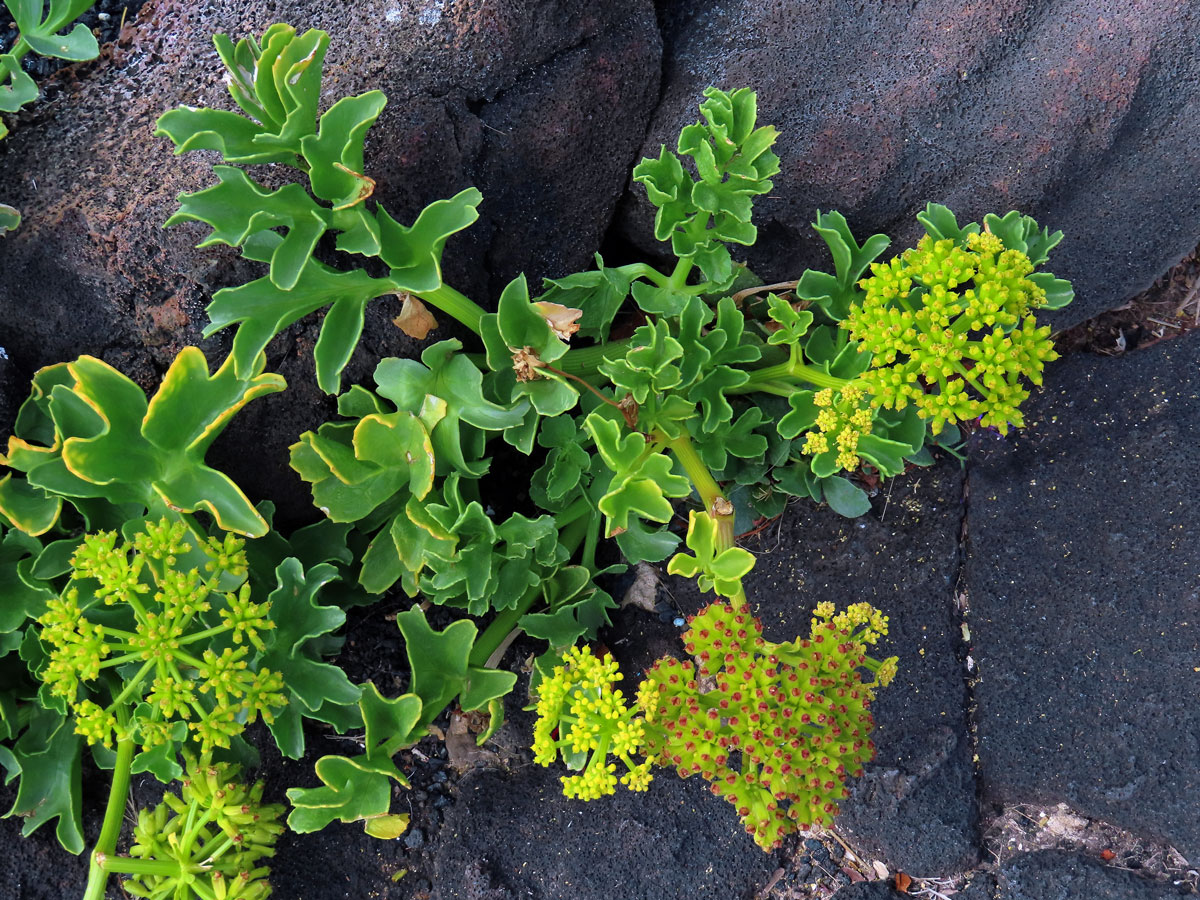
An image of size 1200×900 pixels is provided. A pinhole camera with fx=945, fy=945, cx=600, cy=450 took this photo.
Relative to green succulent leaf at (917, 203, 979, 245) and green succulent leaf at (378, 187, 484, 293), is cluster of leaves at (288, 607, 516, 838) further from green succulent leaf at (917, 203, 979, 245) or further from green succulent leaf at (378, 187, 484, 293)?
green succulent leaf at (917, 203, 979, 245)

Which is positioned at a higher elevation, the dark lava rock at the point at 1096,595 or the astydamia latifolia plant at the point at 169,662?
the astydamia latifolia plant at the point at 169,662

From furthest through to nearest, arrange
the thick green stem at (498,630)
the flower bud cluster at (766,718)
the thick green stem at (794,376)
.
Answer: the thick green stem at (498,630) < the thick green stem at (794,376) < the flower bud cluster at (766,718)

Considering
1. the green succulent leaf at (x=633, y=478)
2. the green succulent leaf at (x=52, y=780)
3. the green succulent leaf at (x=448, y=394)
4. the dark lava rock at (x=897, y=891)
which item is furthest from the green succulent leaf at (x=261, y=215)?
the dark lava rock at (x=897, y=891)

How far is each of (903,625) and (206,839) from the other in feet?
6.81

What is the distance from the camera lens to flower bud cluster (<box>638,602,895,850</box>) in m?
2.11

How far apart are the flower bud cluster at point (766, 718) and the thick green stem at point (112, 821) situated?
1.38 m

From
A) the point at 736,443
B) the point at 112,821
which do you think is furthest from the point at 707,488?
the point at 112,821

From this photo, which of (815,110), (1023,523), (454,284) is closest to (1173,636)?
(1023,523)

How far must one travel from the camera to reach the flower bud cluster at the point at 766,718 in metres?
2.11

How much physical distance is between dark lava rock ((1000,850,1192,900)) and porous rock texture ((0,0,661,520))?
2.22m

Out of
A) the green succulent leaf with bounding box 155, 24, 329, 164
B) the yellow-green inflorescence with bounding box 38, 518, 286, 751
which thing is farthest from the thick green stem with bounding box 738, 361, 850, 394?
the yellow-green inflorescence with bounding box 38, 518, 286, 751

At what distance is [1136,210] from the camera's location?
282 cm

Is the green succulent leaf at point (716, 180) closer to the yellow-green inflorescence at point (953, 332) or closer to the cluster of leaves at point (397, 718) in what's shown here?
the yellow-green inflorescence at point (953, 332)

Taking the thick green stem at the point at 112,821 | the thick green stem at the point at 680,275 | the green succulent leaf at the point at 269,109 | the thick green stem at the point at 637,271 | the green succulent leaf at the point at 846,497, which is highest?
the green succulent leaf at the point at 269,109
